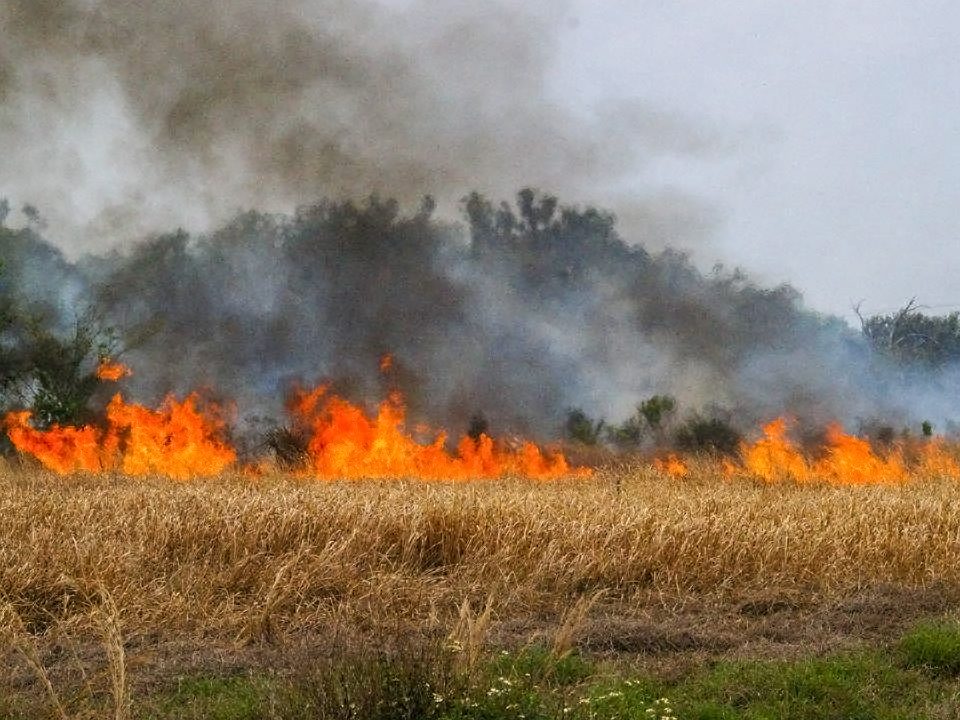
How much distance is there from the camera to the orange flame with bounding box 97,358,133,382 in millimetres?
28016

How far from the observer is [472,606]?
9.19 m

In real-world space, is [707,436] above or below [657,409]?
below

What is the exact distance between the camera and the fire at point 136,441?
78.1 feet

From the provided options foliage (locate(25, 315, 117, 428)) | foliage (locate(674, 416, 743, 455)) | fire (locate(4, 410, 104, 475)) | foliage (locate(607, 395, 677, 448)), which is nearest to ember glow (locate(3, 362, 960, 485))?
fire (locate(4, 410, 104, 475))

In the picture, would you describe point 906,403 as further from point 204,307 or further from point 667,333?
point 204,307

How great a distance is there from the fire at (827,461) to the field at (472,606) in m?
9.56

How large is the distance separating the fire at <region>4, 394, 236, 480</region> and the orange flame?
4.34 ft

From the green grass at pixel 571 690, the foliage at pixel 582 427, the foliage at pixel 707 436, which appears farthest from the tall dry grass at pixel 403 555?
the foliage at pixel 582 427

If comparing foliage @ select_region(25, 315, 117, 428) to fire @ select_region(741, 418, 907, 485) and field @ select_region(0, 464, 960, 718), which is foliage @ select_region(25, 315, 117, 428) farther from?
fire @ select_region(741, 418, 907, 485)

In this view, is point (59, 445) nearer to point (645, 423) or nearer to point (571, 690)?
point (645, 423)

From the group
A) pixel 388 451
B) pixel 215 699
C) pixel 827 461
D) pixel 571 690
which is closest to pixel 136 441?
pixel 388 451

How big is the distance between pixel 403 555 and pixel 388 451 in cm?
1451

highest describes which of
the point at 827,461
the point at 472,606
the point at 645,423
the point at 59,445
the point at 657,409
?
the point at 657,409

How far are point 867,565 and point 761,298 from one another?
27.9 m
